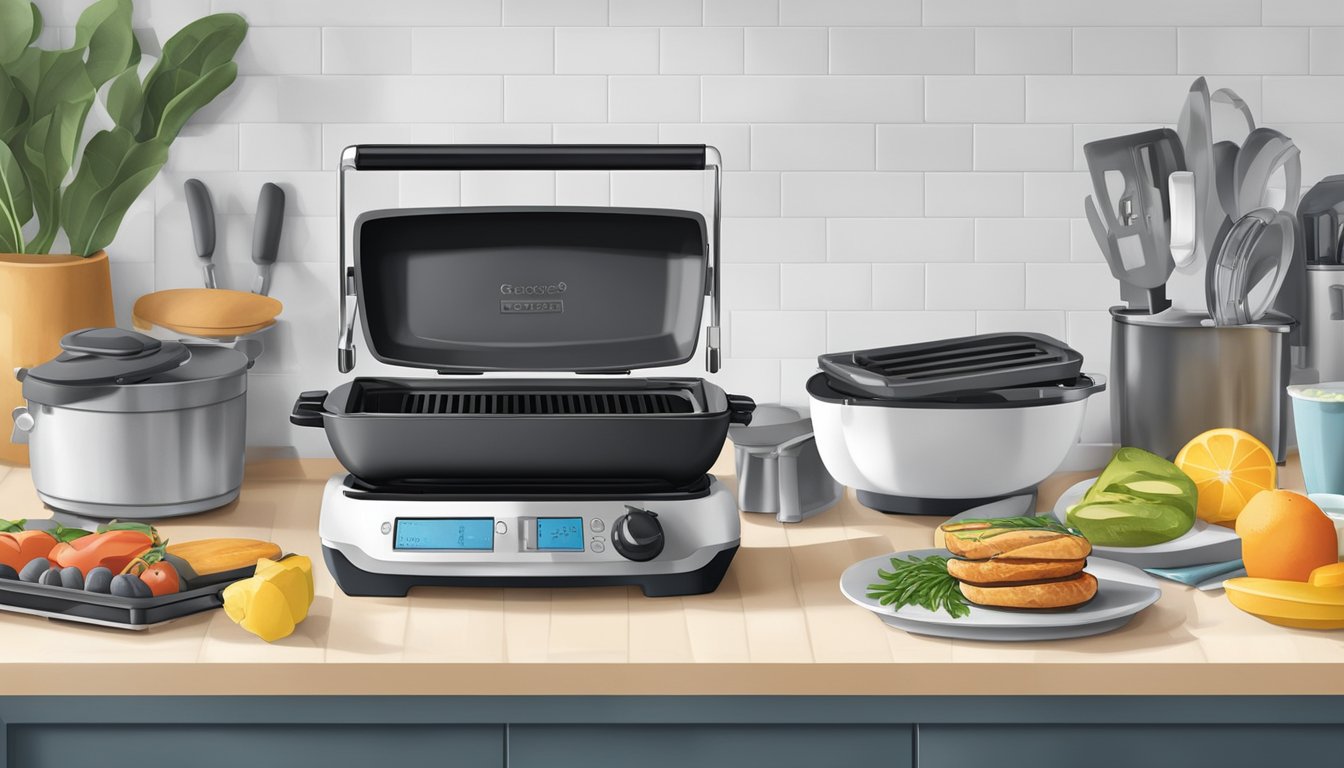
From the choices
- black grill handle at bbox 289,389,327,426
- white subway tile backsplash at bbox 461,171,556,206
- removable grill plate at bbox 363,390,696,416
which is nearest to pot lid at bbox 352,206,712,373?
removable grill plate at bbox 363,390,696,416

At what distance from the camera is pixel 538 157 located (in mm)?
1522

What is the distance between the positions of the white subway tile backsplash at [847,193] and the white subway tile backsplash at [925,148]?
20 millimetres

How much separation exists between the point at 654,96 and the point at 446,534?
84 cm

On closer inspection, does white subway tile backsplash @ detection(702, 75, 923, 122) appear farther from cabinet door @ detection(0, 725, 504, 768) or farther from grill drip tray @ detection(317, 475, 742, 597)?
cabinet door @ detection(0, 725, 504, 768)

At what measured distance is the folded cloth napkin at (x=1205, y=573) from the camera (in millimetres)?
1405

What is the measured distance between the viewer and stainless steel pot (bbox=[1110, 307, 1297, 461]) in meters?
1.76

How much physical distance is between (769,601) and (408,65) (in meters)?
1.00

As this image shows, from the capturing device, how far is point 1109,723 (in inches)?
48.4

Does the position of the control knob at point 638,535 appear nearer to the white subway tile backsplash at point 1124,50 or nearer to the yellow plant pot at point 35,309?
the yellow plant pot at point 35,309

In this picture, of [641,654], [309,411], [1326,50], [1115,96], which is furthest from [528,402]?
[1326,50]

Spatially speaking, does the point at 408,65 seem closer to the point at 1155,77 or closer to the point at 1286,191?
the point at 1155,77

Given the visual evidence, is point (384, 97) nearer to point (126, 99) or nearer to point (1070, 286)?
point (126, 99)

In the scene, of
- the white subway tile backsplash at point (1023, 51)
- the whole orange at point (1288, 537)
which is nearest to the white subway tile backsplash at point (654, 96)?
the white subway tile backsplash at point (1023, 51)

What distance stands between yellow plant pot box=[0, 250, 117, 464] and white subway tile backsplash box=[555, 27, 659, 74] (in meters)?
0.72
